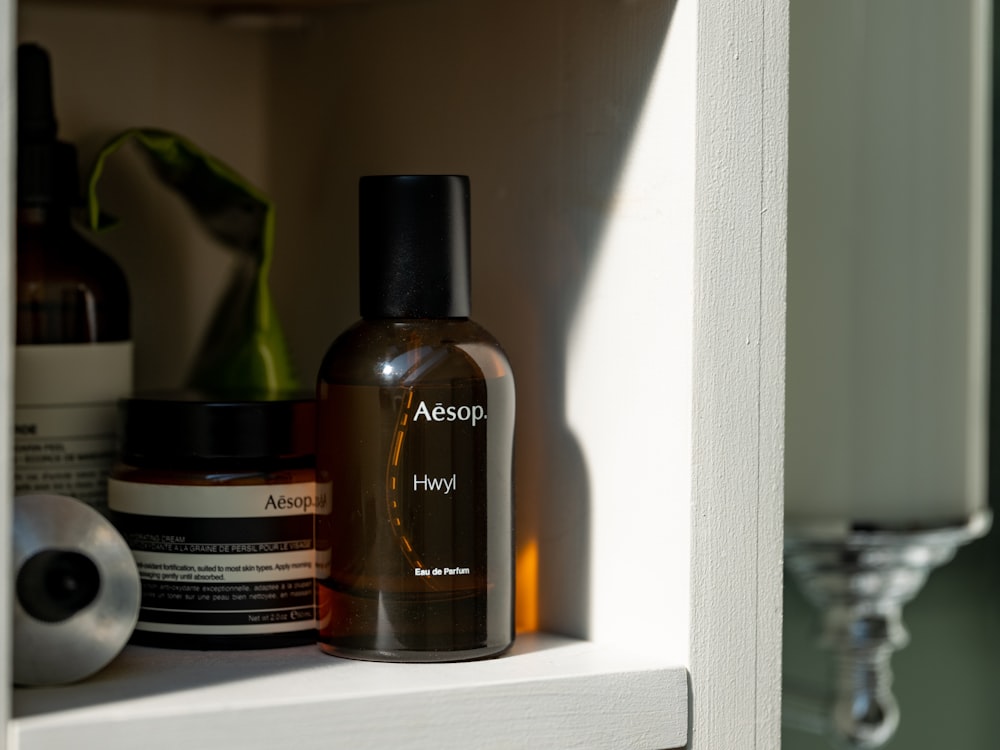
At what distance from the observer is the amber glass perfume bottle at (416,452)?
368 millimetres

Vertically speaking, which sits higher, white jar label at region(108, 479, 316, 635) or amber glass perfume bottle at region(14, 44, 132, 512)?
amber glass perfume bottle at region(14, 44, 132, 512)

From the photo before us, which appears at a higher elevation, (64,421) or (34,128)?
(34,128)

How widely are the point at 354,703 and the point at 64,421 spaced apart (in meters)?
0.17

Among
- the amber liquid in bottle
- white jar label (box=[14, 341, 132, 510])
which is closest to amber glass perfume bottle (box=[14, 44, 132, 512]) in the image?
white jar label (box=[14, 341, 132, 510])

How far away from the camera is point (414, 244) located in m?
0.38

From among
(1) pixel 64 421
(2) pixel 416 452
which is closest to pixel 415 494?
(2) pixel 416 452

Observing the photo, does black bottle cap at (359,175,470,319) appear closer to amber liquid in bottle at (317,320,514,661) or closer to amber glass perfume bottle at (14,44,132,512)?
amber liquid in bottle at (317,320,514,661)

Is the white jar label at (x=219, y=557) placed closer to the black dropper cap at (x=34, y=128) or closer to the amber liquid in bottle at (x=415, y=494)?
the amber liquid in bottle at (x=415, y=494)

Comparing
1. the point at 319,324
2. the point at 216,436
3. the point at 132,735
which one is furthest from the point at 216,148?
the point at 132,735

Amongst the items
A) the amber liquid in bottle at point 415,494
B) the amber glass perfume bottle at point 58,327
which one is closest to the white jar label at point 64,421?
the amber glass perfume bottle at point 58,327

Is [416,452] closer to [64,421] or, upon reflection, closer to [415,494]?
[415,494]

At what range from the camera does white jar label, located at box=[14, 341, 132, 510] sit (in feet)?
1.39

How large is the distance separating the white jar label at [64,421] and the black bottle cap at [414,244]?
0.39 feet

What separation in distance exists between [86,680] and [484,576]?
0.12m
